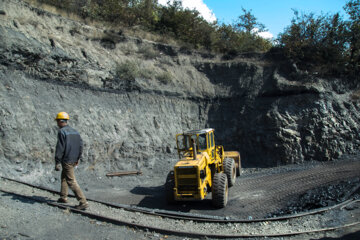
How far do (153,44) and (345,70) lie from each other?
1305 centimetres

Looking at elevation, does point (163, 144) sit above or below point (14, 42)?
below

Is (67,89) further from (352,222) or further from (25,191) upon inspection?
(352,222)

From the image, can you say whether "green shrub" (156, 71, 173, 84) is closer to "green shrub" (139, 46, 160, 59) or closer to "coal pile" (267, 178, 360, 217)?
"green shrub" (139, 46, 160, 59)

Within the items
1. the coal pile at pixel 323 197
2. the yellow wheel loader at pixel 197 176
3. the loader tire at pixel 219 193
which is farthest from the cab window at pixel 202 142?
the coal pile at pixel 323 197

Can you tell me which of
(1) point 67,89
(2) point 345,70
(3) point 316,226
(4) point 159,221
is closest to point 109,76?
(1) point 67,89

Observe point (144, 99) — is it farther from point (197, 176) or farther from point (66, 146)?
point (66, 146)

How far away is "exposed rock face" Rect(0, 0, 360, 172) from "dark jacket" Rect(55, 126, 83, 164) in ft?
16.0

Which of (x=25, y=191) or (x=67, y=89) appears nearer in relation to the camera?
(x=25, y=191)

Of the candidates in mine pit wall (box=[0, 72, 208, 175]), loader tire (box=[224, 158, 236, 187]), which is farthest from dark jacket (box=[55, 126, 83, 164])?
loader tire (box=[224, 158, 236, 187])

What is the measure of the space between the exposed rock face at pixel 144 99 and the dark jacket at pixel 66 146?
486cm

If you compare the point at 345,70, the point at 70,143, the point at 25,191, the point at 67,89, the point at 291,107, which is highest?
the point at 345,70

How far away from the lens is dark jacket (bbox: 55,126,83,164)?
646cm

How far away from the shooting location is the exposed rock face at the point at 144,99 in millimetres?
11852

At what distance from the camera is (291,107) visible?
55.4ft
